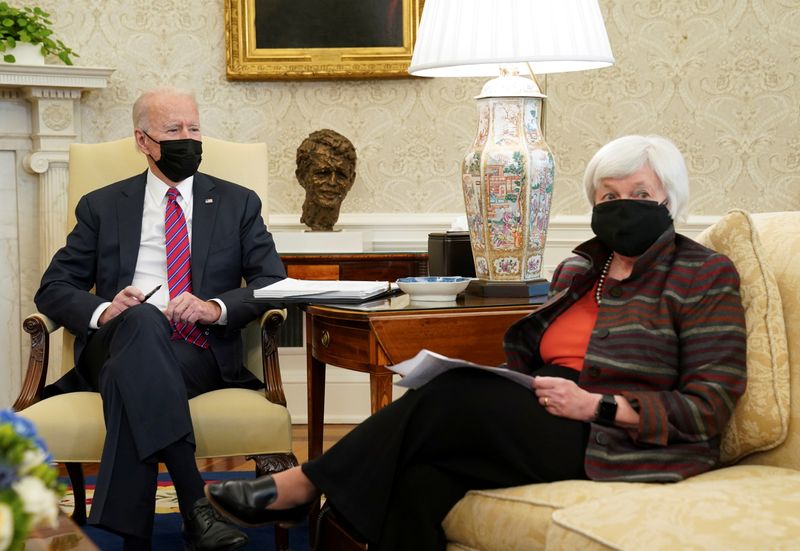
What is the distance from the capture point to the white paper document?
74.0 inches

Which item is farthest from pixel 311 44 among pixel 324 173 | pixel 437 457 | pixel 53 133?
pixel 437 457

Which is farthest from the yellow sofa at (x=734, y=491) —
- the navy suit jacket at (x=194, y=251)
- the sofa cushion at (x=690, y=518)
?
the navy suit jacket at (x=194, y=251)

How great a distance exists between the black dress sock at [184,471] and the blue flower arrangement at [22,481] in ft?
4.01

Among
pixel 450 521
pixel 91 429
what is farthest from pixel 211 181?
pixel 450 521

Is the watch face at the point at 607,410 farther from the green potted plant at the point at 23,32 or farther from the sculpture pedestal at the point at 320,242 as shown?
the green potted plant at the point at 23,32

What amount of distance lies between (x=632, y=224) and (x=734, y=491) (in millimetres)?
588

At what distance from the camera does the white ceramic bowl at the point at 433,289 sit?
246cm

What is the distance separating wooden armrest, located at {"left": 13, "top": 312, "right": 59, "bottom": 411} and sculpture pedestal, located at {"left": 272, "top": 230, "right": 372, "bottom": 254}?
1.18 m

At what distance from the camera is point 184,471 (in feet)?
7.55

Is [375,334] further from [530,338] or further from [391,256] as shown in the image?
[391,256]

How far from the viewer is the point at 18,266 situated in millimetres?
3965

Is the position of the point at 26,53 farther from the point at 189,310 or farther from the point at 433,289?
the point at 433,289

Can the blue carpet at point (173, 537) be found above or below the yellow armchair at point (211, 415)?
below

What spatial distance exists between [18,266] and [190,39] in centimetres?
117
